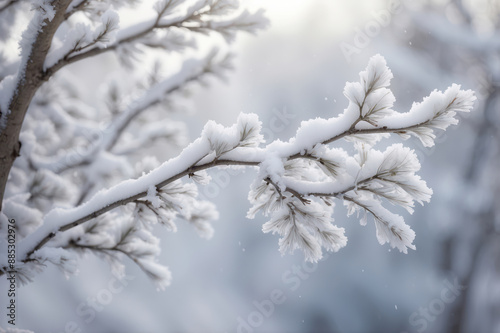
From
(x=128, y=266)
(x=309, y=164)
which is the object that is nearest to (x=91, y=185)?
(x=309, y=164)

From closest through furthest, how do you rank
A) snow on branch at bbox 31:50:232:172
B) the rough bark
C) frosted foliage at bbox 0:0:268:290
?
1. frosted foliage at bbox 0:0:268:290
2. the rough bark
3. snow on branch at bbox 31:50:232:172

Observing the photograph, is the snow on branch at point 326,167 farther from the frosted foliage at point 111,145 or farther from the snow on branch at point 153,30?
the snow on branch at point 153,30

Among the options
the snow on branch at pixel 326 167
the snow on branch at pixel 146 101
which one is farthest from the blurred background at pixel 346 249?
the snow on branch at pixel 326 167

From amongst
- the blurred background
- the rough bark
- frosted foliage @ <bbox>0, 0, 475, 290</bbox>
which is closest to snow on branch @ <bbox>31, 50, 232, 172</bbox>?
frosted foliage @ <bbox>0, 0, 475, 290</bbox>

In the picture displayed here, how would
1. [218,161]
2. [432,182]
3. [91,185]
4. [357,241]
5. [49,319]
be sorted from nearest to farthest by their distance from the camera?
[218,161], [91,185], [49,319], [432,182], [357,241]

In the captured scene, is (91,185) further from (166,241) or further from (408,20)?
(408,20)

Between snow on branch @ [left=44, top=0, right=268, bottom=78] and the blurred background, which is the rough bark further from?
the blurred background
